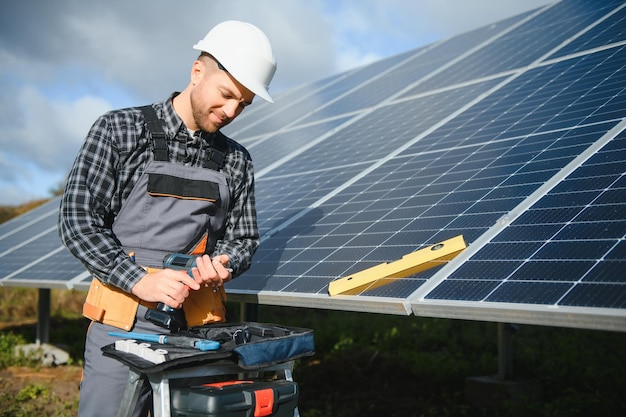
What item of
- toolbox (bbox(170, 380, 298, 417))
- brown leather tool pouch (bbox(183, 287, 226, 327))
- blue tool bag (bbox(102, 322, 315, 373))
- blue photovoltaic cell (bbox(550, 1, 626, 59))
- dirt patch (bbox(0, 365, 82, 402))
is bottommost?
dirt patch (bbox(0, 365, 82, 402))

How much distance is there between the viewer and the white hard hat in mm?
3237

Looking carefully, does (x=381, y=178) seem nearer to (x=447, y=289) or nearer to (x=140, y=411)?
(x=447, y=289)

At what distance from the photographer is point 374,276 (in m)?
3.81

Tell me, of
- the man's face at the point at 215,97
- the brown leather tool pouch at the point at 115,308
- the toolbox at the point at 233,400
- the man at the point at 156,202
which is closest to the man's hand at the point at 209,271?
the man at the point at 156,202

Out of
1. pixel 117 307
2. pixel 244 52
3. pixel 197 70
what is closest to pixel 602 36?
pixel 244 52

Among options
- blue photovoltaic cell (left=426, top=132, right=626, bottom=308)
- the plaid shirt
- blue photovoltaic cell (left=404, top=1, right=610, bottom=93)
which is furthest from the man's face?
blue photovoltaic cell (left=404, top=1, right=610, bottom=93)

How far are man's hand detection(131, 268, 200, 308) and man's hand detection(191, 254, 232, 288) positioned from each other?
0.05 meters

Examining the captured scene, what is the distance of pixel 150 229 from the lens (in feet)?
10.6

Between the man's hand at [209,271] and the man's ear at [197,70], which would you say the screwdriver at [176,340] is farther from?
the man's ear at [197,70]

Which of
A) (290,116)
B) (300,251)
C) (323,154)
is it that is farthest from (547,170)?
(290,116)

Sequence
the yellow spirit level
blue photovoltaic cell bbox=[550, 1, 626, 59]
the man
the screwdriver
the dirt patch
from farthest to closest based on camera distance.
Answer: the dirt patch, blue photovoltaic cell bbox=[550, 1, 626, 59], the yellow spirit level, the man, the screwdriver

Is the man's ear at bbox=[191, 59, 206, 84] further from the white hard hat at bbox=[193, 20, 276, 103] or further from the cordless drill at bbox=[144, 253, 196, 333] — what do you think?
the cordless drill at bbox=[144, 253, 196, 333]

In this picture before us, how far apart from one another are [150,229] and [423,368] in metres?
5.75

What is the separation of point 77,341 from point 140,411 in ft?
25.7
